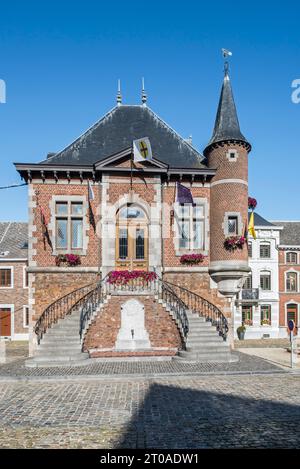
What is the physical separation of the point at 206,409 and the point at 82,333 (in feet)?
21.8

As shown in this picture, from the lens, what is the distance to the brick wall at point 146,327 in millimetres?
14000

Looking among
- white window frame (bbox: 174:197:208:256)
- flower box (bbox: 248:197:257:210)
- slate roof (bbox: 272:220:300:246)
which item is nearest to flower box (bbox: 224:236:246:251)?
white window frame (bbox: 174:197:208:256)

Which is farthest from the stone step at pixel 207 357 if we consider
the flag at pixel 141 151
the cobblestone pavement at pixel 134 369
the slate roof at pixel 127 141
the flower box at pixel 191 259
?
the slate roof at pixel 127 141

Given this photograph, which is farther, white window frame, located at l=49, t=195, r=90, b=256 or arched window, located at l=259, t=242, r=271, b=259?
arched window, located at l=259, t=242, r=271, b=259

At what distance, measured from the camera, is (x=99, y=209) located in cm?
1581

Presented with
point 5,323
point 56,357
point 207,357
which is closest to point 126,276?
point 56,357

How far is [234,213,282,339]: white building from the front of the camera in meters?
30.7

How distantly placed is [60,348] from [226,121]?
41.3 ft

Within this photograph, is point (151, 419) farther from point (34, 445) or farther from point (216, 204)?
point (216, 204)

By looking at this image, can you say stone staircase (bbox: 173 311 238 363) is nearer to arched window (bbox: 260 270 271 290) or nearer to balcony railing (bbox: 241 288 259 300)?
balcony railing (bbox: 241 288 259 300)

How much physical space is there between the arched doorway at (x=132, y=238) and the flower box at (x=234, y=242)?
12.1 ft

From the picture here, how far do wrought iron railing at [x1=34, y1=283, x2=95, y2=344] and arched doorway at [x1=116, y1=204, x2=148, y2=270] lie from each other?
1.88m

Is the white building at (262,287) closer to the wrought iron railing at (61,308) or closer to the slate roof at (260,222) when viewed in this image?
the slate roof at (260,222)
